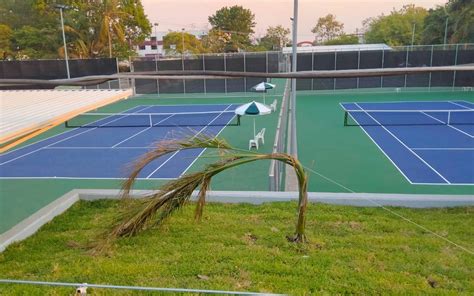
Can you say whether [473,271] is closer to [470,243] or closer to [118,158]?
[470,243]

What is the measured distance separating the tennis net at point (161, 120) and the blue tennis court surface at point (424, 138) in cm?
707

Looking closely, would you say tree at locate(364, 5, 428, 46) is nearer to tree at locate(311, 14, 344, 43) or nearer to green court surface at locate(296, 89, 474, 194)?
tree at locate(311, 14, 344, 43)

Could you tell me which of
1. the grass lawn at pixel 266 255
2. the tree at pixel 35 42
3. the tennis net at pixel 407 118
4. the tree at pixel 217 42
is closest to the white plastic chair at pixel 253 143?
the tennis net at pixel 407 118

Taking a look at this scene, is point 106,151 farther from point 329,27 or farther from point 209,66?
point 329,27

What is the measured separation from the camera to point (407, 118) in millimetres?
22094

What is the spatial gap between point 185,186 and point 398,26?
76.5 m

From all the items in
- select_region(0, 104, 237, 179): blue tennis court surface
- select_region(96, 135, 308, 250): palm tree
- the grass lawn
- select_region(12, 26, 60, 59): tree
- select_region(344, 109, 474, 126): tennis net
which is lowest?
select_region(0, 104, 237, 179): blue tennis court surface

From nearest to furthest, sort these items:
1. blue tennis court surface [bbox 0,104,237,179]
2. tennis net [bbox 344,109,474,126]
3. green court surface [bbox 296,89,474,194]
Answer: green court surface [bbox 296,89,474,194], blue tennis court surface [bbox 0,104,237,179], tennis net [bbox 344,109,474,126]

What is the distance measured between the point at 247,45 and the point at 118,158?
72092 millimetres

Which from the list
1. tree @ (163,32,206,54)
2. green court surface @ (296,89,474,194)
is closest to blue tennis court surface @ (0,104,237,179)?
green court surface @ (296,89,474,194)

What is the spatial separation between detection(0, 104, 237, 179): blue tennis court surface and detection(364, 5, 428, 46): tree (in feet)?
183

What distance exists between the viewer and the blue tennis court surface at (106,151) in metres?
13.8

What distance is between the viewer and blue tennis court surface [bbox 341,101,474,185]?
12.8 m

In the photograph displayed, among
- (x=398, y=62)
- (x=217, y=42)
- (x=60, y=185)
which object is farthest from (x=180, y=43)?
(x=60, y=185)
